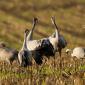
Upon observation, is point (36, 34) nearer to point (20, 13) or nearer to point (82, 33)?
point (82, 33)

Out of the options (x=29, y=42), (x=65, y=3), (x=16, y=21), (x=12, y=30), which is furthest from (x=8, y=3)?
(x=29, y=42)

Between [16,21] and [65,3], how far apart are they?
1903 cm

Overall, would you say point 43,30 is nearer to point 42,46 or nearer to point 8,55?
point 42,46

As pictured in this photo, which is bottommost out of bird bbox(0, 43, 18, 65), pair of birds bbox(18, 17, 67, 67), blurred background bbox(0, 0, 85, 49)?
bird bbox(0, 43, 18, 65)

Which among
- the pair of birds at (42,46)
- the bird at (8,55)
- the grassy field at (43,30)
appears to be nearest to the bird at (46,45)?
the pair of birds at (42,46)

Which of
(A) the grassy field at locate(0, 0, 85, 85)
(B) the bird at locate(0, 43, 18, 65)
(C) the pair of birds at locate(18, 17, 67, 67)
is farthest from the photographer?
(C) the pair of birds at locate(18, 17, 67, 67)

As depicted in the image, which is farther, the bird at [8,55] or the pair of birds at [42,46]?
the pair of birds at [42,46]

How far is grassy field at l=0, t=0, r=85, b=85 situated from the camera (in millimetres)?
11373

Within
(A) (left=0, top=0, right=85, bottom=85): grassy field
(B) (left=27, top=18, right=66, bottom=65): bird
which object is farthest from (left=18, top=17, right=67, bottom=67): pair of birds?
(A) (left=0, top=0, right=85, bottom=85): grassy field

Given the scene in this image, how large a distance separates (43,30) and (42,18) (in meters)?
11.1

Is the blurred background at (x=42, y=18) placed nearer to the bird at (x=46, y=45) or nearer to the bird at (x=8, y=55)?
the bird at (x=46, y=45)

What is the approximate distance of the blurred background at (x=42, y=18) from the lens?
4126cm

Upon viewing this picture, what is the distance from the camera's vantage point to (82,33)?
47.1 meters

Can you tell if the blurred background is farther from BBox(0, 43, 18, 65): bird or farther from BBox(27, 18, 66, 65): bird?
BBox(0, 43, 18, 65): bird
